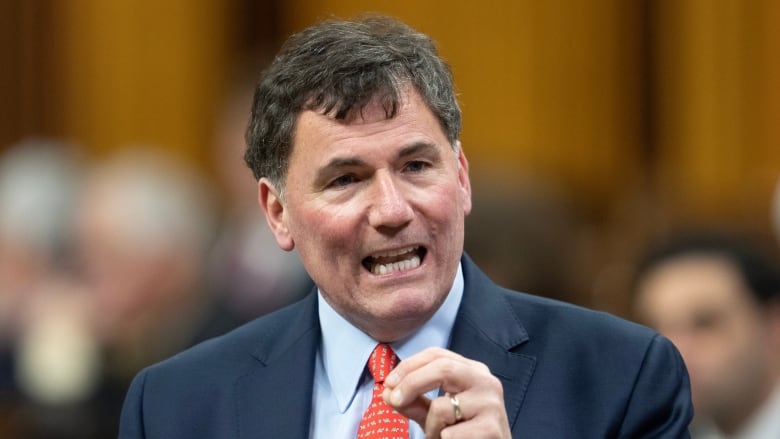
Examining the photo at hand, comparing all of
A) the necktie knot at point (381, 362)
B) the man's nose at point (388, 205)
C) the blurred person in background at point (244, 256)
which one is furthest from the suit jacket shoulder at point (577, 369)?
the blurred person in background at point (244, 256)

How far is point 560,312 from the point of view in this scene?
9.59ft

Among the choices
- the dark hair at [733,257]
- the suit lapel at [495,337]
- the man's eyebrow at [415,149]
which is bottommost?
the dark hair at [733,257]

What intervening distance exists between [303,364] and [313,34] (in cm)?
64

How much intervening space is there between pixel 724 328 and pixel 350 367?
1908 millimetres

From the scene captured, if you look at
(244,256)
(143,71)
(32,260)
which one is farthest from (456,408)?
(143,71)

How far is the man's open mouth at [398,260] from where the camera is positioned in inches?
111

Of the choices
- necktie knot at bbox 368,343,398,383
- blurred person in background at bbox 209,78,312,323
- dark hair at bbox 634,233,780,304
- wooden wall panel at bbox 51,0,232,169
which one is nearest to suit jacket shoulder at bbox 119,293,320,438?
necktie knot at bbox 368,343,398,383

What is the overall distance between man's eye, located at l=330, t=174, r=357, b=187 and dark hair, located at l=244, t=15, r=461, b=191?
0.12 metres

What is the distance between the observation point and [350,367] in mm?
2963

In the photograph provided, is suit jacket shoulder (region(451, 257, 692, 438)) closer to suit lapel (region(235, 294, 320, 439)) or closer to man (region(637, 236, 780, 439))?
suit lapel (region(235, 294, 320, 439))

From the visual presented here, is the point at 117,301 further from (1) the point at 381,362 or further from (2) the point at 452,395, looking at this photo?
(2) the point at 452,395

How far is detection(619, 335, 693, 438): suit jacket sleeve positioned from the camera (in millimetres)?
2729

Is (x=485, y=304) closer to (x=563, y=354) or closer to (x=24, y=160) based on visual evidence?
(x=563, y=354)

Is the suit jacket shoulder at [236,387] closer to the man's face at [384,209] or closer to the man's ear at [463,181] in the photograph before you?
the man's face at [384,209]
